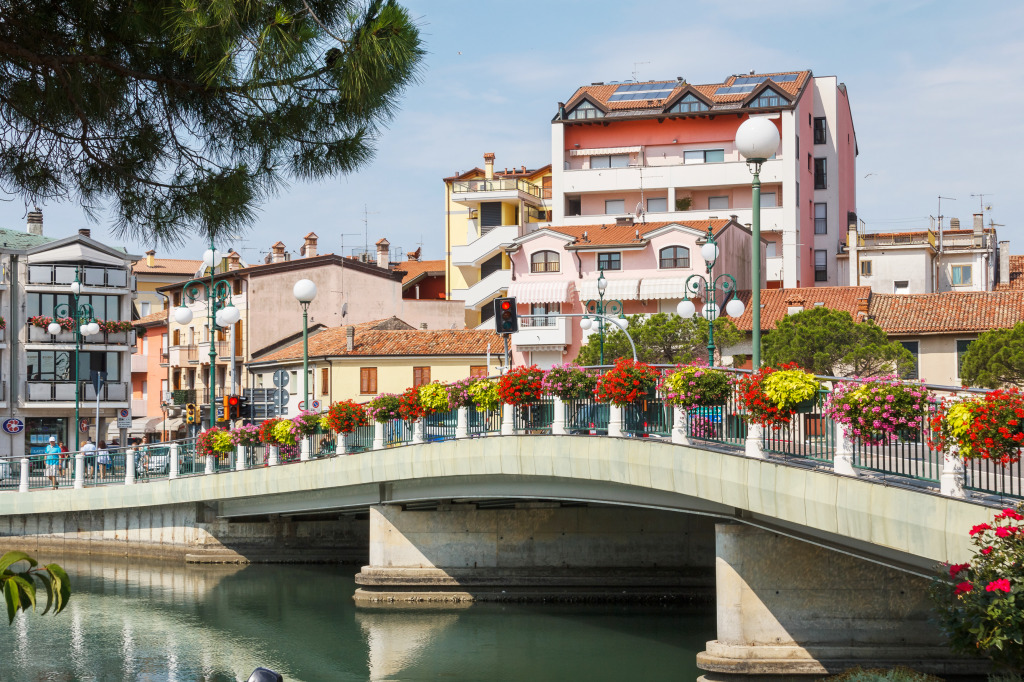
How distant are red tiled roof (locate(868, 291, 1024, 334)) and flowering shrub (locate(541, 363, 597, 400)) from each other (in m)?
30.5

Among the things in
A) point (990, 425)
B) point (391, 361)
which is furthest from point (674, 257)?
point (990, 425)

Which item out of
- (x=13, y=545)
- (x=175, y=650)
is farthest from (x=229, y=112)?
(x=13, y=545)

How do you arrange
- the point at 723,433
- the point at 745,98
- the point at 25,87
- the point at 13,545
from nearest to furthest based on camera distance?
the point at 25,87
the point at 723,433
the point at 13,545
the point at 745,98

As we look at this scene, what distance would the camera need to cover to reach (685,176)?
65.2 metres

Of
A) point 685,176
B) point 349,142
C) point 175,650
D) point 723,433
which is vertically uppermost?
point 685,176

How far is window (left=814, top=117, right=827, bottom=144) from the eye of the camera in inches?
2744

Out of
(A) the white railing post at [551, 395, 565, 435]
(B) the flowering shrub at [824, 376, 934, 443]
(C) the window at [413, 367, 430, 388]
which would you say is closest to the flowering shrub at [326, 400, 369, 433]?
(A) the white railing post at [551, 395, 565, 435]

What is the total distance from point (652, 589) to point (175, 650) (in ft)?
32.5

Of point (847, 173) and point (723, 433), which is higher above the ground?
point (847, 173)

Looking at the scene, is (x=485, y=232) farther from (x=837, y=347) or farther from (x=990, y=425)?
(x=990, y=425)

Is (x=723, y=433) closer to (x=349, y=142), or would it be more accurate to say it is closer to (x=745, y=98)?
(x=349, y=142)

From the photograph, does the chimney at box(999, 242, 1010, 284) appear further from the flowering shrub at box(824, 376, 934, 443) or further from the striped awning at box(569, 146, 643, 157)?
the flowering shrub at box(824, 376, 934, 443)

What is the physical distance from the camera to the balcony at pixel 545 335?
59.0 meters

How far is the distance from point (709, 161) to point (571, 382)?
46.1 m
